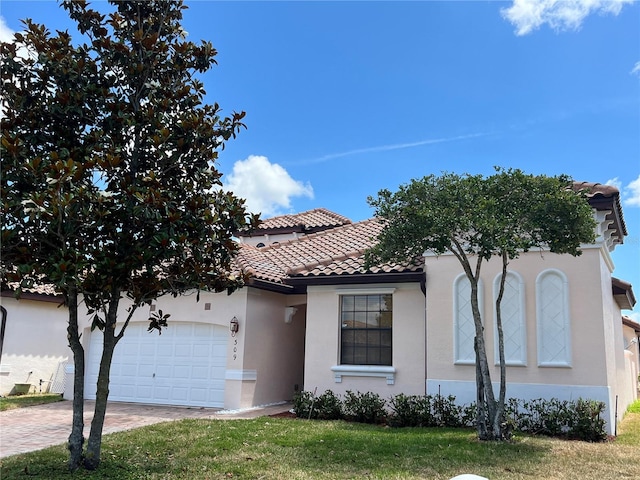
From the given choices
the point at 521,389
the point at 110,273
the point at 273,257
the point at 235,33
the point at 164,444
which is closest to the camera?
the point at 110,273

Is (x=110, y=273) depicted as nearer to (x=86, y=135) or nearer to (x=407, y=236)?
(x=86, y=135)

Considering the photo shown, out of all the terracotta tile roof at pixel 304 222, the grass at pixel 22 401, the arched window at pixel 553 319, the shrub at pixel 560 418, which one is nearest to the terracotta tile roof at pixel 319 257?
the arched window at pixel 553 319

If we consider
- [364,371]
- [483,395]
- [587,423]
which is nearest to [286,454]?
[483,395]

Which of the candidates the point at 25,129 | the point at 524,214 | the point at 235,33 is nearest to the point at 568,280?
the point at 524,214

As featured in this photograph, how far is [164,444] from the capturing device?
9234 mm

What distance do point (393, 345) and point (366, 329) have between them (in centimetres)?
91

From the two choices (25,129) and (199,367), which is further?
(199,367)

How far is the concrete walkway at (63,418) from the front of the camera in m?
9.85

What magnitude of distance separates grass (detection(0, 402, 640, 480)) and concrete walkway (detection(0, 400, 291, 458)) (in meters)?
1.09

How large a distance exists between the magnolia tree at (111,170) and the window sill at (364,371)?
21.0 feet

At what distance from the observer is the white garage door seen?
48.6 ft

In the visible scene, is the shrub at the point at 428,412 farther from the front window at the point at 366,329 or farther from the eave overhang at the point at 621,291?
the eave overhang at the point at 621,291

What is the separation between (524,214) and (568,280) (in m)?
3.37

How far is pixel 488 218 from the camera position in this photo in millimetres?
8992
